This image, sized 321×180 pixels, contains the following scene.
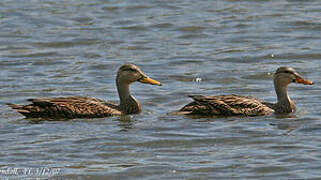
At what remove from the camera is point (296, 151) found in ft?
42.0

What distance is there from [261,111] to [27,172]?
4.68 metres

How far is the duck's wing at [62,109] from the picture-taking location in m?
15.3

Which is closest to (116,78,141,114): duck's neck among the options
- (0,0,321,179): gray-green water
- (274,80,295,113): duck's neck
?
(0,0,321,179): gray-green water

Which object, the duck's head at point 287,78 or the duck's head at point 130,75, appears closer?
the duck's head at point 287,78

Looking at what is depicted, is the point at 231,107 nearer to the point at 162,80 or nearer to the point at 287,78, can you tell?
the point at 287,78

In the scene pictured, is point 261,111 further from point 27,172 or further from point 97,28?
point 97,28

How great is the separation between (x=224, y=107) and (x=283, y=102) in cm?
105

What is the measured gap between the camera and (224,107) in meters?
15.2

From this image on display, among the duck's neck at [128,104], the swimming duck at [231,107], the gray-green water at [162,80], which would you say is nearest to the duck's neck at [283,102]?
the swimming duck at [231,107]

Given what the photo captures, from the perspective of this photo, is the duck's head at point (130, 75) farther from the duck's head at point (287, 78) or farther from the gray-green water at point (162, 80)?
→ the duck's head at point (287, 78)

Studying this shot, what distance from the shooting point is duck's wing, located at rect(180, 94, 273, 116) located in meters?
15.2

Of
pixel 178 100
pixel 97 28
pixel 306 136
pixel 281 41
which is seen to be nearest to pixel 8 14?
pixel 97 28

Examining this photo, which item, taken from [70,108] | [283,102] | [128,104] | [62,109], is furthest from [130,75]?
[283,102]

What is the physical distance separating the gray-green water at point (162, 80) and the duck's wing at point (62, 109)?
184 millimetres
